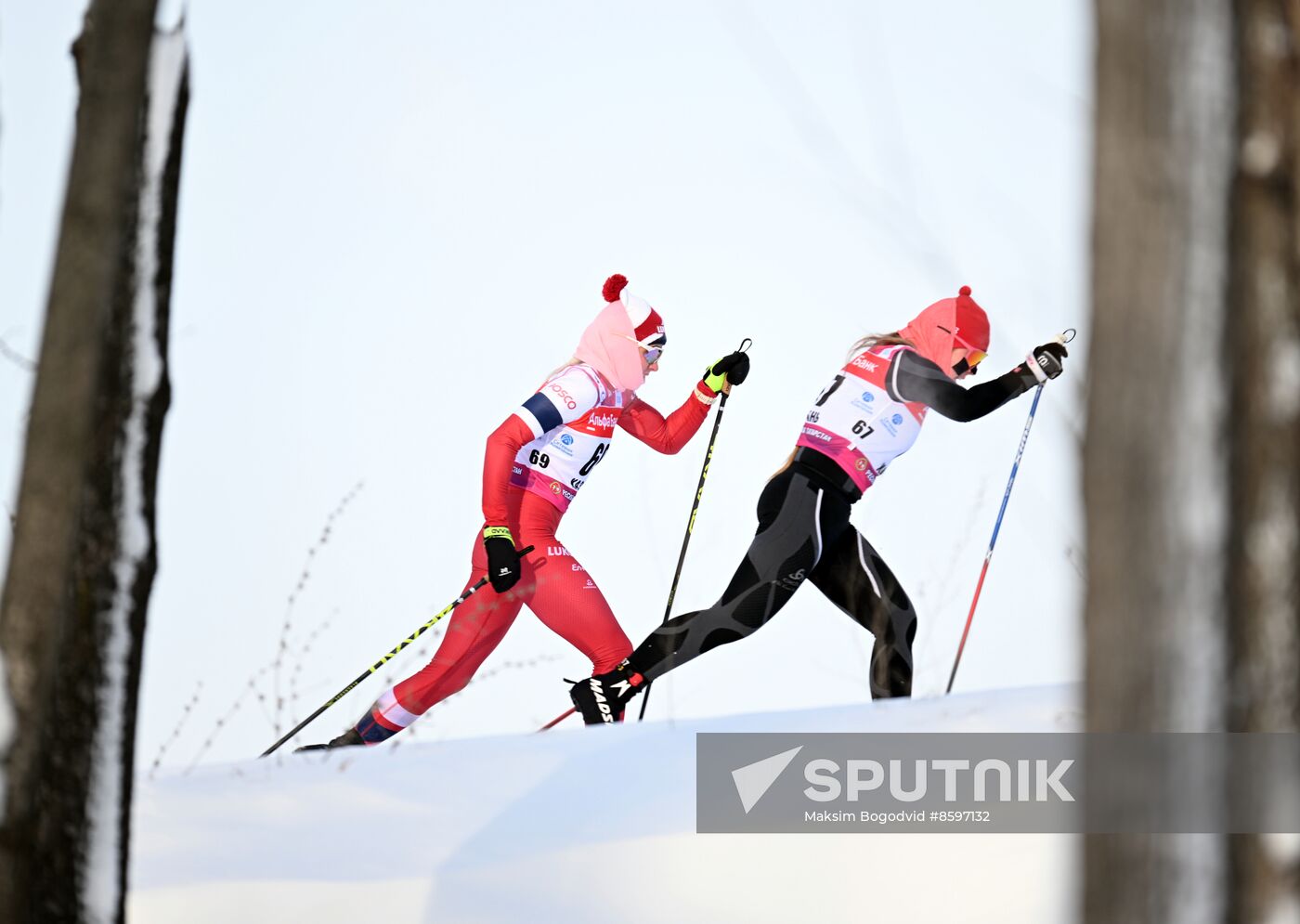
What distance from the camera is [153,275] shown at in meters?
2.62

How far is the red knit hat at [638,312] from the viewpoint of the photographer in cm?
486

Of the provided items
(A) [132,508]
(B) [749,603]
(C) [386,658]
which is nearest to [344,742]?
(C) [386,658]

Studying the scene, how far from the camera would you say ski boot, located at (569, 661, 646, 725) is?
468 cm

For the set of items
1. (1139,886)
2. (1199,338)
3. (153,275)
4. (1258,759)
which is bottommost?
(1139,886)

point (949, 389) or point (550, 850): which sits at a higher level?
point (949, 389)

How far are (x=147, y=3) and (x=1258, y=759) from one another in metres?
2.35

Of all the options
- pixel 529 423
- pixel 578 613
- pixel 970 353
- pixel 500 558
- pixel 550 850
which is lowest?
pixel 550 850

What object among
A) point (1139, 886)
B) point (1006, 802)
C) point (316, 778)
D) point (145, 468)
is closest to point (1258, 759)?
point (1139, 886)

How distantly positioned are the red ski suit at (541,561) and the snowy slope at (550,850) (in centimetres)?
64

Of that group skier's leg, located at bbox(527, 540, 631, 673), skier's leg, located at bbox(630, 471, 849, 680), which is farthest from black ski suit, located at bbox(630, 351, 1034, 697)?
skier's leg, located at bbox(527, 540, 631, 673)

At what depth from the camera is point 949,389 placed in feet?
15.1

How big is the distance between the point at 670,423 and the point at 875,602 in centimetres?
101

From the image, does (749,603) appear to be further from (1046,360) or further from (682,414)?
(1046,360)

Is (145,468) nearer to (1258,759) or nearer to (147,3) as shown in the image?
(147,3)
